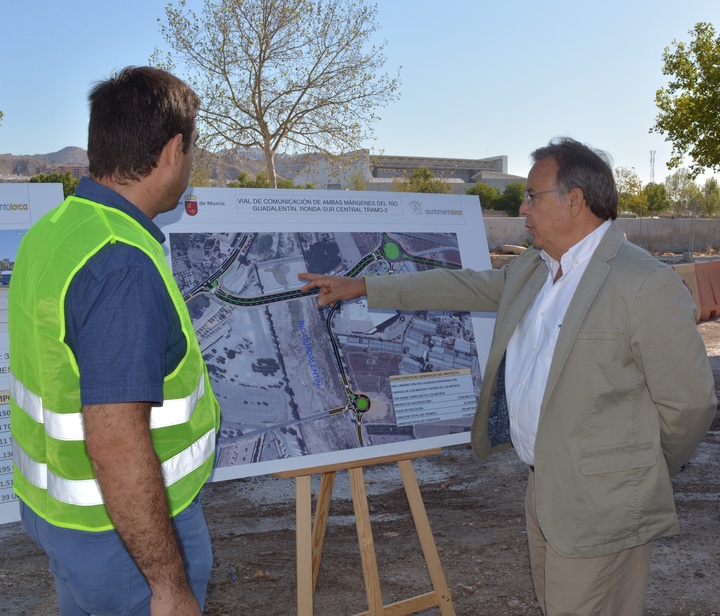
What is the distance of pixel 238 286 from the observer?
313 cm

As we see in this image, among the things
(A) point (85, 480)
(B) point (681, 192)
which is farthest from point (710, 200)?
(A) point (85, 480)

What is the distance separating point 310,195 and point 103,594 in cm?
212

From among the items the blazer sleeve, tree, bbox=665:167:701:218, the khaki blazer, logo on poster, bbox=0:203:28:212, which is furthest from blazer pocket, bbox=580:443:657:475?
tree, bbox=665:167:701:218

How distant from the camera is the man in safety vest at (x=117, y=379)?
150cm

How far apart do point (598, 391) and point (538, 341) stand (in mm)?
311

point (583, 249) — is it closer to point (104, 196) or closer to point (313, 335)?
point (313, 335)

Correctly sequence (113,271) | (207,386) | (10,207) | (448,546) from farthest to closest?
(448,546) → (10,207) → (207,386) → (113,271)

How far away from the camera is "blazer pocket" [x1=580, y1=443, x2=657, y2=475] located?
242cm

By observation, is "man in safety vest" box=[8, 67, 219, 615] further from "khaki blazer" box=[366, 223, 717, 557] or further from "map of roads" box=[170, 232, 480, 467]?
"khaki blazer" box=[366, 223, 717, 557]

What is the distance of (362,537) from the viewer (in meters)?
3.20

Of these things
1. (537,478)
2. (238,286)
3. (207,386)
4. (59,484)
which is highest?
(238,286)

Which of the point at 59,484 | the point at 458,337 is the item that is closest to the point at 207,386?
the point at 59,484

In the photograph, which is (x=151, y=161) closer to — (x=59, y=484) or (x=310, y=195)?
(x=59, y=484)

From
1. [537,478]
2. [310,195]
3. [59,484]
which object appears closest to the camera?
[59,484]
